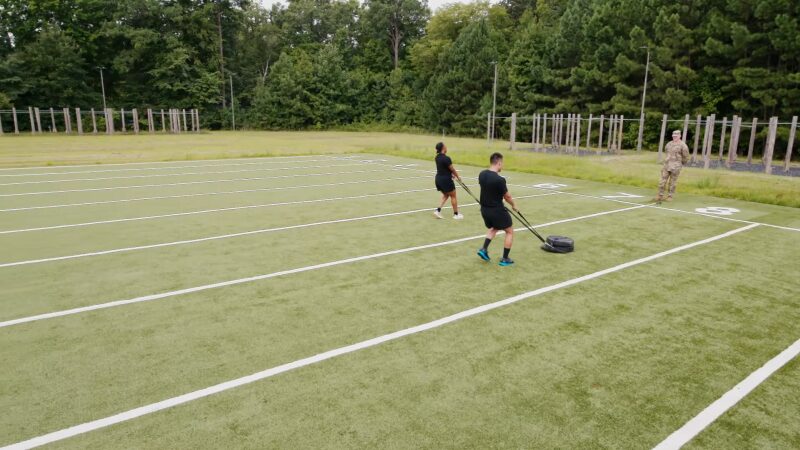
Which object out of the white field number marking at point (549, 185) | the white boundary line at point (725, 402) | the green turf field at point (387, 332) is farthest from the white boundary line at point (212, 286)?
the white field number marking at point (549, 185)

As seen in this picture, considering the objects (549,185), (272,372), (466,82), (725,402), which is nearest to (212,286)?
(272,372)

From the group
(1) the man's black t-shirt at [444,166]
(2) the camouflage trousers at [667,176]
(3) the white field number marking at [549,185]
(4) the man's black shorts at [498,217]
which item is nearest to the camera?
(4) the man's black shorts at [498,217]

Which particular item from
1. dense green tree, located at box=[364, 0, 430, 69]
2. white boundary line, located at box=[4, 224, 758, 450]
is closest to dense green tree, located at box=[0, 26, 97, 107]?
dense green tree, located at box=[364, 0, 430, 69]

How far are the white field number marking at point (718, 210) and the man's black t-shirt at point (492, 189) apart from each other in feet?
28.2

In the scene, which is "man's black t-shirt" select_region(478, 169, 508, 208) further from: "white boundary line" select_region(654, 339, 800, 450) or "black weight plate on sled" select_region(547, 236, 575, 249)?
"white boundary line" select_region(654, 339, 800, 450)

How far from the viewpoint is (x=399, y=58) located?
85.0 metres

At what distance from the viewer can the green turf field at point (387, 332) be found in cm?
440

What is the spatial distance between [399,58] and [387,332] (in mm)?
83648

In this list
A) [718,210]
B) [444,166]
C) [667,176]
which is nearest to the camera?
[444,166]

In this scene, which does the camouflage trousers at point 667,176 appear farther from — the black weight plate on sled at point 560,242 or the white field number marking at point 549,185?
the black weight plate on sled at point 560,242

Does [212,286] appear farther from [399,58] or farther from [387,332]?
[399,58]

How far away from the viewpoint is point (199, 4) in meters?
69.6

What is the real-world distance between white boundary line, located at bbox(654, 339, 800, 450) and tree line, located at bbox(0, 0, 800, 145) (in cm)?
3269

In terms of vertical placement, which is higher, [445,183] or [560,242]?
[445,183]
